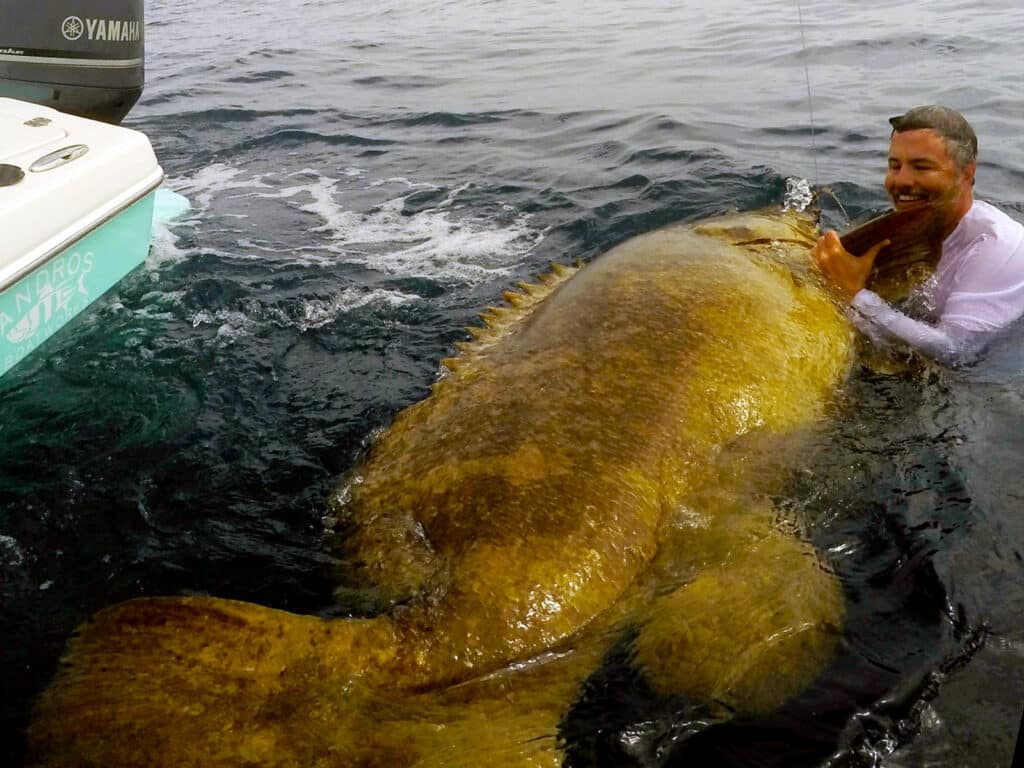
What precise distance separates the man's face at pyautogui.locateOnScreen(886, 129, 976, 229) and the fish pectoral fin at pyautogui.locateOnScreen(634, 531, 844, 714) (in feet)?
7.30

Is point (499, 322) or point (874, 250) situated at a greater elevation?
Result: point (874, 250)

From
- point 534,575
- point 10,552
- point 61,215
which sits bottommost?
point 10,552

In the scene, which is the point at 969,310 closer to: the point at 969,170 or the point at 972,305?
the point at 972,305

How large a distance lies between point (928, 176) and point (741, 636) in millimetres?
2583

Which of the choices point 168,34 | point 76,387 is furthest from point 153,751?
point 168,34

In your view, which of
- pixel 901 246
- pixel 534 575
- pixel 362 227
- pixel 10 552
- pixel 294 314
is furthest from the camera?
pixel 362 227

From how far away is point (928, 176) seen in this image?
4.11 meters

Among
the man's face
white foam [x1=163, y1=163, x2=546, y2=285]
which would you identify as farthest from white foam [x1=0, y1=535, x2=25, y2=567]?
the man's face

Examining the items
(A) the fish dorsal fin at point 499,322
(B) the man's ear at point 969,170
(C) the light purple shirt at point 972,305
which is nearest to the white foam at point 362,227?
(A) the fish dorsal fin at point 499,322

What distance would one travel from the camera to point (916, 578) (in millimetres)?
2910

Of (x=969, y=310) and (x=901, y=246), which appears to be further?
(x=901, y=246)

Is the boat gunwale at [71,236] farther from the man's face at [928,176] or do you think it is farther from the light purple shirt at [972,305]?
the man's face at [928,176]

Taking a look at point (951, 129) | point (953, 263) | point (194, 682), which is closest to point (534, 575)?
point (194, 682)

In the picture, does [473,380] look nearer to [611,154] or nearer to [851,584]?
[851,584]
